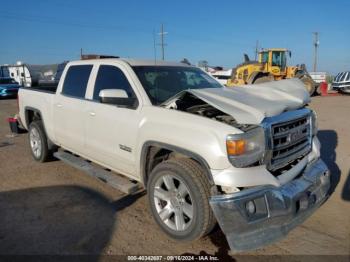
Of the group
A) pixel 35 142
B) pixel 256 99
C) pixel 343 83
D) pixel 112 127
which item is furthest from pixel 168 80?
pixel 343 83

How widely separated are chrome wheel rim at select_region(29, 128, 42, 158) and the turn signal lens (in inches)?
175

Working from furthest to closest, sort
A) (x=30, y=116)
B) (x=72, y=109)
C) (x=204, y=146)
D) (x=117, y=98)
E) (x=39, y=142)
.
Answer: (x=30, y=116), (x=39, y=142), (x=72, y=109), (x=117, y=98), (x=204, y=146)

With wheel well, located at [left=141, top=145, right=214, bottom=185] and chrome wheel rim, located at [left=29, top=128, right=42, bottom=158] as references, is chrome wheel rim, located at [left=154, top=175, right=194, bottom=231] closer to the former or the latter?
wheel well, located at [left=141, top=145, right=214, bottom=185]

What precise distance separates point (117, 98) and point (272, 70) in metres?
20.0

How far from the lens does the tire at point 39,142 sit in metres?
6.20

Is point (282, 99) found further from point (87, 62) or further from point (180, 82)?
point (87, 62)

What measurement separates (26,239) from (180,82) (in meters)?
2.67

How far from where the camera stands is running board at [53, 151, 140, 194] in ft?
13.3

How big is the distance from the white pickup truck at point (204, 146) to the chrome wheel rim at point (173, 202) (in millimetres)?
11

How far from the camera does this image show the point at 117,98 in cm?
399

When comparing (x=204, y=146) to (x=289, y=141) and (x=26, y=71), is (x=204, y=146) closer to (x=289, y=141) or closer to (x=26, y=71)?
(x=289, y=141)

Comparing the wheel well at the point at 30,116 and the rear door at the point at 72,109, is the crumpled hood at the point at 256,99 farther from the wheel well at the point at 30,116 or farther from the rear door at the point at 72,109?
the wheel well at the point at 30,116

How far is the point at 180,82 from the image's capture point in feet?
15.3

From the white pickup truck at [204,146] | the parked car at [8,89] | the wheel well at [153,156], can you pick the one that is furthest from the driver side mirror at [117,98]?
the parked car at [8,89]
